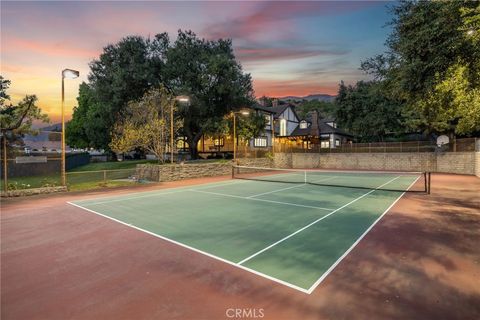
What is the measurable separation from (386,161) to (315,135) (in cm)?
1611

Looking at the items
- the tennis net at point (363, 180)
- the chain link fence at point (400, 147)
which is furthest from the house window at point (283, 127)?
the tennis net at point (363, 180)

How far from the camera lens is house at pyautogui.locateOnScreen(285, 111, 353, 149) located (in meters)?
51.2

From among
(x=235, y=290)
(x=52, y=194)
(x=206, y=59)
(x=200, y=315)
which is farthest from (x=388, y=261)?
(x=206, y=59)

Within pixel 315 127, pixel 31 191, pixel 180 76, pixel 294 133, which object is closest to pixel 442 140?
pixel 315 127

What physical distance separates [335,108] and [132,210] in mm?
39189

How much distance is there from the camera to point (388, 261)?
6375 millimetres

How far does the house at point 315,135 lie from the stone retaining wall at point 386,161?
960 cm

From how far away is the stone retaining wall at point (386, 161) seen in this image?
2959 centimetres

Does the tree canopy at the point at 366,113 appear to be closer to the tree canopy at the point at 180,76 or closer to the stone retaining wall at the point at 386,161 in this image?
the stone retaining wall at the point at 386,161

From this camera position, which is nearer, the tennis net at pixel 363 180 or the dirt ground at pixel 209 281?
the dirt ground at pixel 209 281

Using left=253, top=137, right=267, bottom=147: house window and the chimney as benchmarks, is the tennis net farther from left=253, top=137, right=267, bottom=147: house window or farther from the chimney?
the chimney

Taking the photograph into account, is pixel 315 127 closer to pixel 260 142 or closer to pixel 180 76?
pixel 260 142

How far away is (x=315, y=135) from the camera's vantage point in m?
50.4

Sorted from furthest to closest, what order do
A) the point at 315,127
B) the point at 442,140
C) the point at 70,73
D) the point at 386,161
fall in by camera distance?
the point at 315,127 < the point at 386,161 < the point at 442,140 < the point at 70,73
